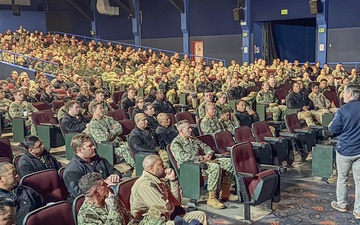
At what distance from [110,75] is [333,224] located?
9644mm

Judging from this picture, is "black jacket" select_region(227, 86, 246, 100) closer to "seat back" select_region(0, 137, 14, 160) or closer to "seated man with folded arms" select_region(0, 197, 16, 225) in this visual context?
"seat back" select_region(0, 137, 14, 160)

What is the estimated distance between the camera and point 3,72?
1441 cm

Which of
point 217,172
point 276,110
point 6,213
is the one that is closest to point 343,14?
point 276,110

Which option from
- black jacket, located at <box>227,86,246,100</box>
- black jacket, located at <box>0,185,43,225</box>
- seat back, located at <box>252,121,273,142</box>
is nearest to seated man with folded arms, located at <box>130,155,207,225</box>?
black jacket, located at <box>0,185,43,225</box>

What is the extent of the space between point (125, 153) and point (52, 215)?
105 inches

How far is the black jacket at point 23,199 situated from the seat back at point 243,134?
2695 millimetres

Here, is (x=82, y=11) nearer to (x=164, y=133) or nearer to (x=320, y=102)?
(x=320, y=102)

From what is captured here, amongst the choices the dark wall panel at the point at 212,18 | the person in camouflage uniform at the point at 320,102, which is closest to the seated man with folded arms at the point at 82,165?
the person in camouflage uniform at the point at 320,102

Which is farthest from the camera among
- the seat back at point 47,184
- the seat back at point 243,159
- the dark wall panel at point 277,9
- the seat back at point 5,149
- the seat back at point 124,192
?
the dark wall panel at point 277,9

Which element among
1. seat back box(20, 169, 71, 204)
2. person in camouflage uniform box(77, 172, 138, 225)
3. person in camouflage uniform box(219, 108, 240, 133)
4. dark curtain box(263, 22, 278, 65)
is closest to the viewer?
person in camouflage uniform box(77, 172, 138, 225)

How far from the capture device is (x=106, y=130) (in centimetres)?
578

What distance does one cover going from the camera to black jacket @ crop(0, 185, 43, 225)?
10.5 ft

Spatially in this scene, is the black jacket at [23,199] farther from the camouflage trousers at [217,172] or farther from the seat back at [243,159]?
the seat back at [243,159]

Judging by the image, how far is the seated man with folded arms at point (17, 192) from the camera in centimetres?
321
